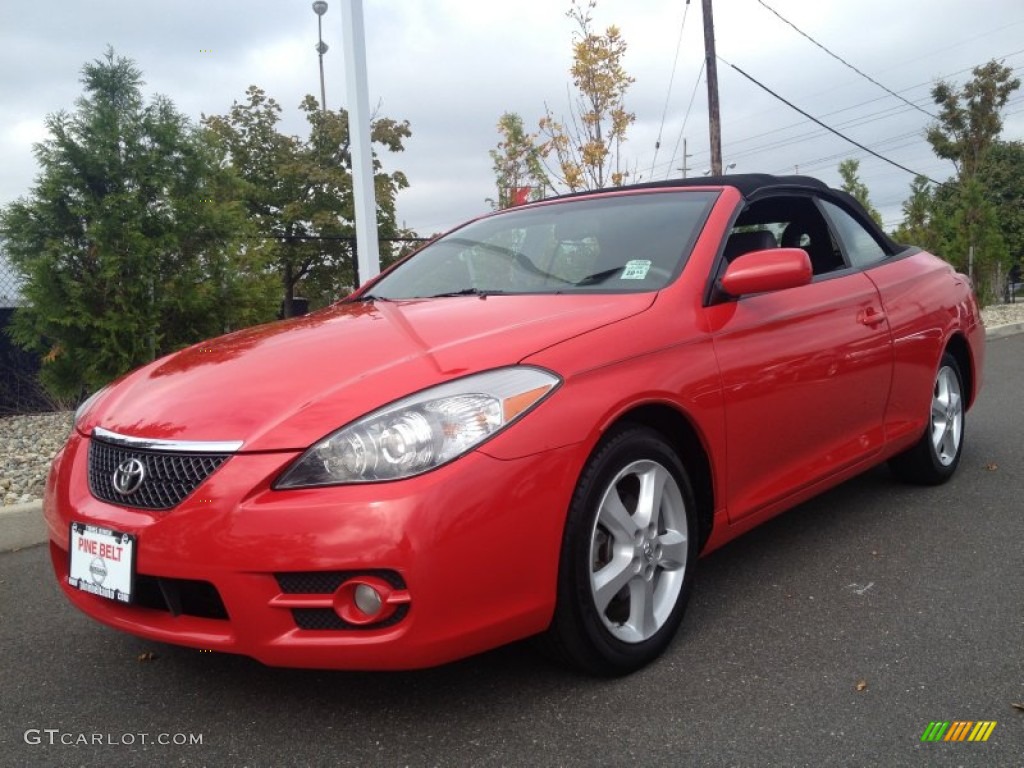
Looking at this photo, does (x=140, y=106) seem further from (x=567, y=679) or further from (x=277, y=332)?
(x=567, y=679)

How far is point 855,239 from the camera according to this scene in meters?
3.93

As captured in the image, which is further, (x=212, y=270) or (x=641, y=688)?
(x=212, y=270)

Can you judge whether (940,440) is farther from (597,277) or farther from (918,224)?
(918,224)

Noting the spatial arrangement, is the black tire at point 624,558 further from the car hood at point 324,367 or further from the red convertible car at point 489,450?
the car hood at point 324,367

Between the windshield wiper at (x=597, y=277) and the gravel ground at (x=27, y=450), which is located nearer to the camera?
the windshield wiper at (x=597, y=277)

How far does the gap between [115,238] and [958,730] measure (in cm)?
542

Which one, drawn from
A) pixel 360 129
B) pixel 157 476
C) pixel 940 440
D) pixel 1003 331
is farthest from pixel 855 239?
pixel 1003 331

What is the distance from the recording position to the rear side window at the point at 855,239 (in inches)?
150

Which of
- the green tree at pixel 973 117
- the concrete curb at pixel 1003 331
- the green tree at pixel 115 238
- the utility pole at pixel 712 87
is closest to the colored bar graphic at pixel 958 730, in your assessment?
the green tree at pixel 115 238

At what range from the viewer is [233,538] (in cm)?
199

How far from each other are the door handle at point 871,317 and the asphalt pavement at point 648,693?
0.93m

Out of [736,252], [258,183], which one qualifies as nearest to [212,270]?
[736,252]

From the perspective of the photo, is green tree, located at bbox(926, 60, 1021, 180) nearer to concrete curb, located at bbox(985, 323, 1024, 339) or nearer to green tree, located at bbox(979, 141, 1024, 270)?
green tree, located at bbox(979, 141, 1024, 270)

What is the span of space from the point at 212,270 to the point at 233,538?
14.8ft
